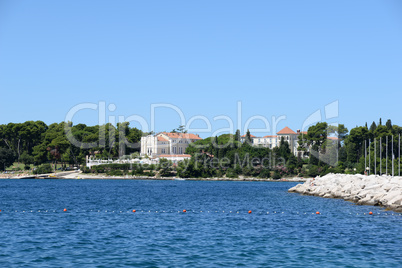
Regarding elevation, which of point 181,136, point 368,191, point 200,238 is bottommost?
point 200,238

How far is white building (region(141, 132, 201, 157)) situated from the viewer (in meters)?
160

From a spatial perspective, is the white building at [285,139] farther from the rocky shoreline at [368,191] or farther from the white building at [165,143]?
the rocky shoreline at [368,191]

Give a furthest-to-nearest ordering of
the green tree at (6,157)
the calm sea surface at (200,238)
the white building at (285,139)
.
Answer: the white building at (285,139)
the green tree at (6,157)
the calm sea surface at (200,238)

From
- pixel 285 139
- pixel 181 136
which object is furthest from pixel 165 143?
pixel 285 139

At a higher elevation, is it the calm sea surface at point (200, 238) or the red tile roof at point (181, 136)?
the red tile roof at point (181, 136)

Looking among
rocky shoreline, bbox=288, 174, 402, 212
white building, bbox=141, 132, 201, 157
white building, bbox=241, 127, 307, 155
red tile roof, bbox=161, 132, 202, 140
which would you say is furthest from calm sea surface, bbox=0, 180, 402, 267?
white building, bbox=241, 127, 307, 155

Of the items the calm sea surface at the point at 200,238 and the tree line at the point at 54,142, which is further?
the tree line at the point at 54,142

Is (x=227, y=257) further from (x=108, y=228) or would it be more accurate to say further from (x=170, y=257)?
(x=108, y=228)

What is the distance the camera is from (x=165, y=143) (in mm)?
165625

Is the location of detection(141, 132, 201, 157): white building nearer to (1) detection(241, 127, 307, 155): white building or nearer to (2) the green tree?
(1) detection(241, 127, 307, 155): white building

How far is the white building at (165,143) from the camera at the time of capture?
15965 cm

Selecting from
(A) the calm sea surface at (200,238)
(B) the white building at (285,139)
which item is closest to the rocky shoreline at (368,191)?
(A) the calm sea surface at (200,238)

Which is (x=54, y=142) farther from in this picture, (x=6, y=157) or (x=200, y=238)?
(x=200, y=238)

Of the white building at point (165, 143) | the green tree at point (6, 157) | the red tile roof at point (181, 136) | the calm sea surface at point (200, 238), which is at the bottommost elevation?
the calm sea surface at point (200, 238)
